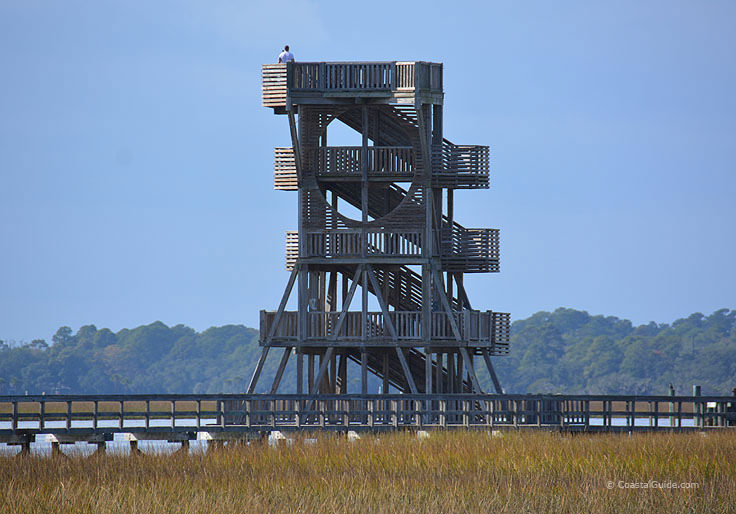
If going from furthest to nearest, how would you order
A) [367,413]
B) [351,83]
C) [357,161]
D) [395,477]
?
[357,161], [351,83], [367,413], [395,477]

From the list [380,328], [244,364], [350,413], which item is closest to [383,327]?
[380,328]

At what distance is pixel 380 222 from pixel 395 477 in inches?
635

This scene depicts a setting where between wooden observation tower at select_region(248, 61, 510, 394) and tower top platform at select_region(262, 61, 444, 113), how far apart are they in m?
0.03

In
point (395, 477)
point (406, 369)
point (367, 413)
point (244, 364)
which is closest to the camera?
point (395, 477)

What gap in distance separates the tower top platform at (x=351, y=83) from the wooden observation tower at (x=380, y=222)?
0.03 metres

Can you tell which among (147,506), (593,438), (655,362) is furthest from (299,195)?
(655,362)

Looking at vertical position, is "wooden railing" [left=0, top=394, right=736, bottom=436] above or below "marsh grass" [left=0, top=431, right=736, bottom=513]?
above

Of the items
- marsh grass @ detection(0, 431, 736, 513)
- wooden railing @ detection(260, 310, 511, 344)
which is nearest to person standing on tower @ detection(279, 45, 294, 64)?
wooden railing @ detection(260, 310, 511, 344)

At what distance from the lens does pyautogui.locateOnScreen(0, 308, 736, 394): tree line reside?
16325cm

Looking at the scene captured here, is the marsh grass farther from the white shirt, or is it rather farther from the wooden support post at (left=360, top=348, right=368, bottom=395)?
the white shirt

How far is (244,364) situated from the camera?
182250 mm

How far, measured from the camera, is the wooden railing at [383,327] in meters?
42.7

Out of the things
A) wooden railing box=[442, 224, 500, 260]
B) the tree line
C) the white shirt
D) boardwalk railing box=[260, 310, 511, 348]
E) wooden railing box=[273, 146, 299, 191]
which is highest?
the white shirt

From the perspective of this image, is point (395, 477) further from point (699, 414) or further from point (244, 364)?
point (244, 364)
